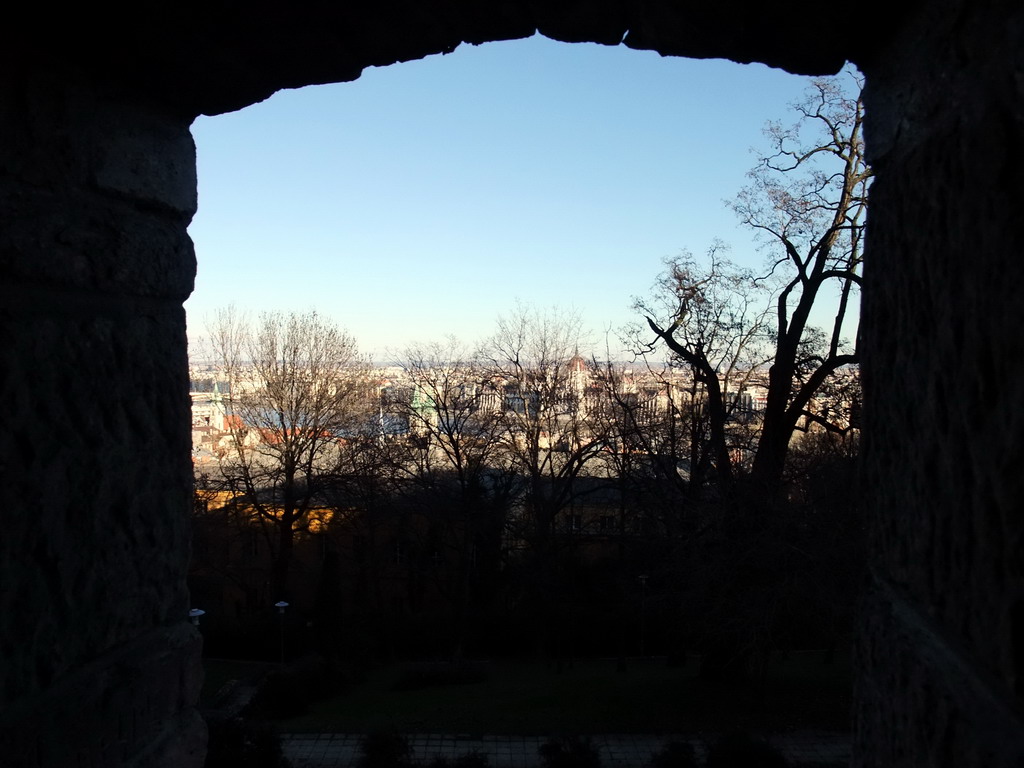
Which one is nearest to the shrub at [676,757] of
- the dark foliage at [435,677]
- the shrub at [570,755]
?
the shrub at [570,755]

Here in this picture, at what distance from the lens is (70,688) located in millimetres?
1335

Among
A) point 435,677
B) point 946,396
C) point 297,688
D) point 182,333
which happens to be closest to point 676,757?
point 435,677

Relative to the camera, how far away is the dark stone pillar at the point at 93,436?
1285 millimetres

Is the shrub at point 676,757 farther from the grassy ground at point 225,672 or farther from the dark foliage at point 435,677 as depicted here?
the grassy ground at point 225,672

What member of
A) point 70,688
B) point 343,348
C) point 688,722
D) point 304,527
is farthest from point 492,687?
→ point 70,688

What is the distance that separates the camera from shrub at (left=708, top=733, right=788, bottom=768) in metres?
10.2

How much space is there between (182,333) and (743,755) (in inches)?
405

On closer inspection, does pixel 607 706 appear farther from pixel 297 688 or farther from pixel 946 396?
pixel 946 396

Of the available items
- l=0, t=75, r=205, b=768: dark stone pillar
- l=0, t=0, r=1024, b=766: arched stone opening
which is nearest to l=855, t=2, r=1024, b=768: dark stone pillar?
l=0, t=0, r=1024, b=766: arched stone opening

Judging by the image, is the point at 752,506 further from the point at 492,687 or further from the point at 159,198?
the point at 159,198

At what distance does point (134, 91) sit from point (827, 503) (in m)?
→ 11.4

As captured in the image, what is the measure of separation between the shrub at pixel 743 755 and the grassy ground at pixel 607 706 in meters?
2.25

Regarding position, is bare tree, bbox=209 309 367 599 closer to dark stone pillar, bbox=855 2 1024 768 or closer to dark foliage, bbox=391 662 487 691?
dark foliage, bbox=391 662 487 691

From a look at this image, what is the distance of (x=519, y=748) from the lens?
12.4m
